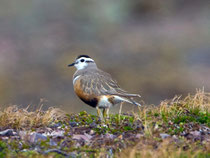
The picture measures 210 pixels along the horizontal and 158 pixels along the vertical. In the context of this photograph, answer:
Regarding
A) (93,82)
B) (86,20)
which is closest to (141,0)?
(86,20)

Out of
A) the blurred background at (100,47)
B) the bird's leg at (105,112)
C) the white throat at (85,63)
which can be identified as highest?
the blurred background at (100,47)

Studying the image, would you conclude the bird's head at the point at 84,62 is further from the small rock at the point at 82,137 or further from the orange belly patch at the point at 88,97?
the small rock at the point at 82,137

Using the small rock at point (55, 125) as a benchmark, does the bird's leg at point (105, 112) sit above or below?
above

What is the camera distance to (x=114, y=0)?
101ft

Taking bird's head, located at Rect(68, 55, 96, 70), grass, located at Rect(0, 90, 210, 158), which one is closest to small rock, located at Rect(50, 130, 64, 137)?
grass, located at Rect(0, 90, 210, 158)

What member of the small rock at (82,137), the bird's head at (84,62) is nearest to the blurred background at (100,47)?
the bird's head at (84,62)

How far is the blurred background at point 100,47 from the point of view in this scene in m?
20.8

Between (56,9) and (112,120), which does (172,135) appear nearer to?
(112,120)

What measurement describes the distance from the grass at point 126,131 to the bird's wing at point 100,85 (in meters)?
0.44

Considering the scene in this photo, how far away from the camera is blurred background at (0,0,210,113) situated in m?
20.8

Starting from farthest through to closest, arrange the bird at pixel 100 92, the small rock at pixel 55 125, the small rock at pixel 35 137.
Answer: the bird at pixel 100 92, the small rock at pixel 55 125, the small rock at pixel 35 137

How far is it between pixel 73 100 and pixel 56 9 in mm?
11131

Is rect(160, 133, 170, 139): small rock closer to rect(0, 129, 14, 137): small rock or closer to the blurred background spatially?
rect(0, 129, 14, 137): small rock

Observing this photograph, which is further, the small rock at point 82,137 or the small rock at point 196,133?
the small rock at point 196,133
